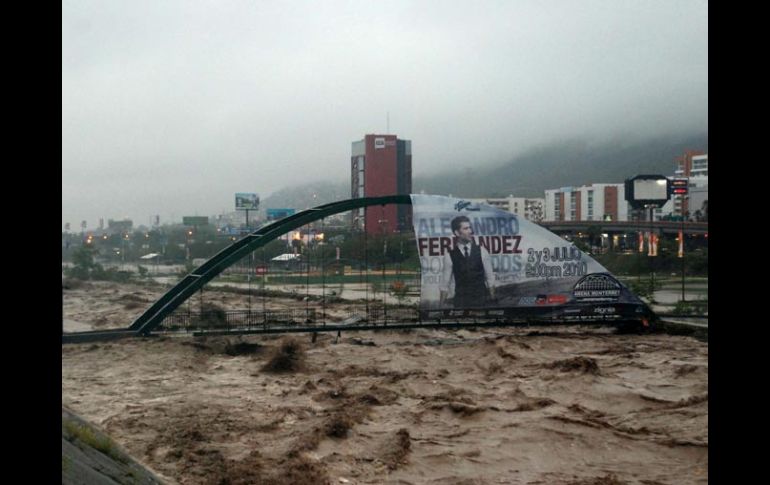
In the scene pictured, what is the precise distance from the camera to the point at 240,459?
1362 cm

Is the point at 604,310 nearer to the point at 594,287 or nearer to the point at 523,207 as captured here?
the point at 594,287

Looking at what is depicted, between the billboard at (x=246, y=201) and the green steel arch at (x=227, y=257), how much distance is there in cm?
4507

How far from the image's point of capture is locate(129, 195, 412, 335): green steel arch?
2752cm

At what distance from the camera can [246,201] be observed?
75.2 m

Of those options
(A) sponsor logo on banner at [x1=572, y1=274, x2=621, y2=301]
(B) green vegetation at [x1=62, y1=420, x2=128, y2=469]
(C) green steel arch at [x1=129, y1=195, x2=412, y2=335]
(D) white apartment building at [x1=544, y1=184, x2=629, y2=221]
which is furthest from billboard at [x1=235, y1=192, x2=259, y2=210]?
(D) white apartment building at [x1=544, y1=184, x2=629, y2=221]

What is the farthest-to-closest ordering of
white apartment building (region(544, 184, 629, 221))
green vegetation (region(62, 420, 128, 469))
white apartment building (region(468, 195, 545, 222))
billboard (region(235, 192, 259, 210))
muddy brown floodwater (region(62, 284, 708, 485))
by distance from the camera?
white apartment building (region(468, 195, 545, 222)) < white apartment building (region(544, 184, 629, 221)) < billboard (region(235, 192, 259, 210)) < muddy brown floodwater (region(62, 284, 708, 485)) < green vegetation (region(62, 420, 128, 469))

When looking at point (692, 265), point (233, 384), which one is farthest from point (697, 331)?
point (692, 265)

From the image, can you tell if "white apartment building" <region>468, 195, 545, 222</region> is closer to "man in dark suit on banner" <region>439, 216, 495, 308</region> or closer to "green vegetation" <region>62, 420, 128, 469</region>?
"man in dark suit on banner" <region>439, 216, 495, 308</region>

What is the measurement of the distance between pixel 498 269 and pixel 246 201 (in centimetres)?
5269

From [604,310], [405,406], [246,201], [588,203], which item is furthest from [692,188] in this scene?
[405,406]

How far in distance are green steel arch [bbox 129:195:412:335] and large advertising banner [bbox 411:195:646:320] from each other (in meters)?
2.26

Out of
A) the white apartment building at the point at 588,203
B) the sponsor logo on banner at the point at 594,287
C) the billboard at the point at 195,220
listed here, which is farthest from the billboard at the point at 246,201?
the white apartment building at the point at 588,203

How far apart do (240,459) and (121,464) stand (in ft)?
9.86
